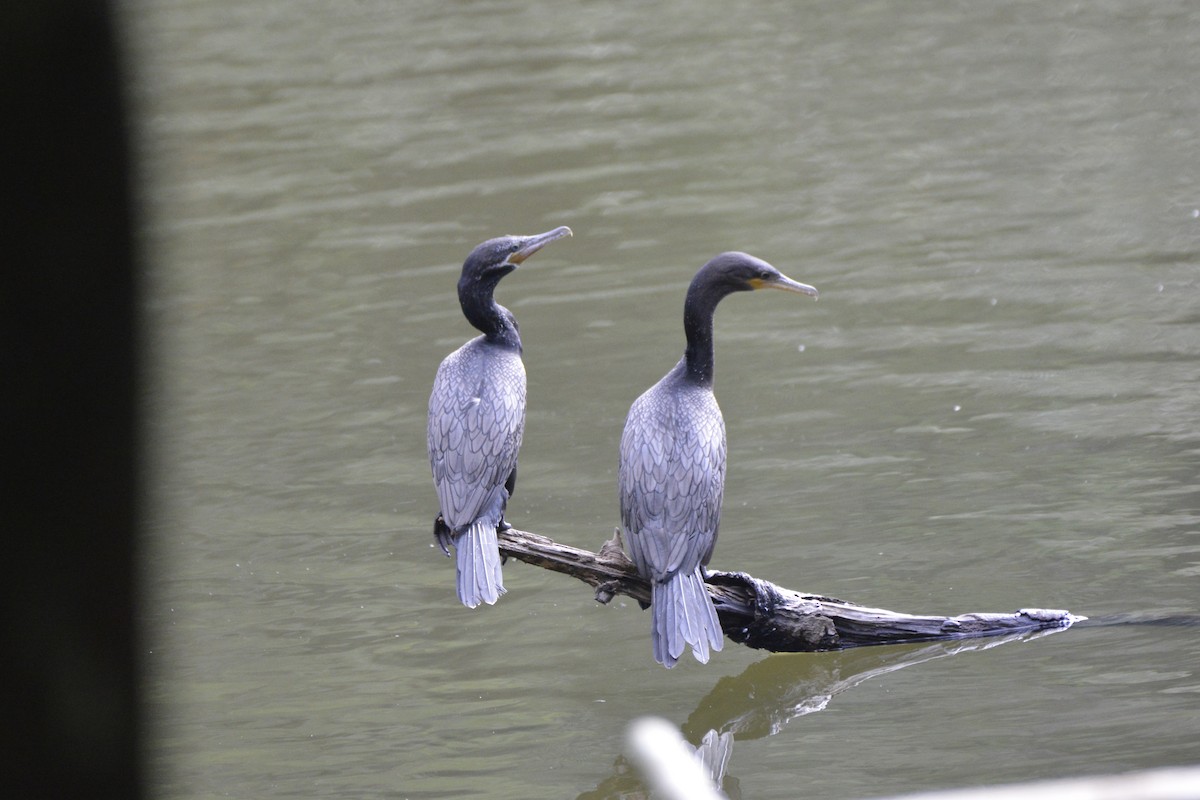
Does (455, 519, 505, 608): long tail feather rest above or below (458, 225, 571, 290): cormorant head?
below

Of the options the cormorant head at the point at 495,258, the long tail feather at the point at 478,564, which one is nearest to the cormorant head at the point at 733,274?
the cormorant head at the point at 495,258

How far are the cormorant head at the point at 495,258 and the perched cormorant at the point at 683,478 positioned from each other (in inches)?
25.2

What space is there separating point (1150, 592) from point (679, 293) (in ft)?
13.8

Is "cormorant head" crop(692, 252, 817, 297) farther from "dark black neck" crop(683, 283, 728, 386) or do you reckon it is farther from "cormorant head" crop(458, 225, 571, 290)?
"cormorant head" crop(458, 225, 571, 290)

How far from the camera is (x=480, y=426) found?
4.77 m

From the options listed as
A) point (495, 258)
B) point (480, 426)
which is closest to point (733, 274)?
point (495, 258)

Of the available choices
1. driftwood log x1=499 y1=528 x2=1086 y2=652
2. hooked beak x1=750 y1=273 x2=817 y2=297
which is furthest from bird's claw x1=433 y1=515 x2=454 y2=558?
hooked beak x1=750 y1=273 x2=817 y2=297

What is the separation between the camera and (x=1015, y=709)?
14.5 ft

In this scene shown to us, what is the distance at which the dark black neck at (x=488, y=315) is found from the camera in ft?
16.2

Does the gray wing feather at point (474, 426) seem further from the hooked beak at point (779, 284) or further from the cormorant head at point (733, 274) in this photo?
the hooked beak at point (779, 284)

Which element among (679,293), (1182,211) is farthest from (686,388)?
(1182,211)

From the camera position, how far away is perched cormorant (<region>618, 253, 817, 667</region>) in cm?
433

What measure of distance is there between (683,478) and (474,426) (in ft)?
2.41

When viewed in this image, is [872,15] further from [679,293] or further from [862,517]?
[862,517]
